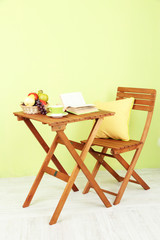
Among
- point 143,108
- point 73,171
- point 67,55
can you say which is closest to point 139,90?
point 143,108

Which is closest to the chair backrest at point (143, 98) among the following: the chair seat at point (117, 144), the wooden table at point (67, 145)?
the chair seat at point (117, 144)

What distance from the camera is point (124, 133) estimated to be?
2801 mm

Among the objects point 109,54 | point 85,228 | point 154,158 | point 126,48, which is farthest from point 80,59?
point 85,228

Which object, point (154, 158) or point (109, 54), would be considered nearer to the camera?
point (109, 54)

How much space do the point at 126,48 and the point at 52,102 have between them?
1059mm

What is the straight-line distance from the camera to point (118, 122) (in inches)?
112

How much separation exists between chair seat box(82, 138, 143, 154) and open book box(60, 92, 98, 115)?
1.15ft

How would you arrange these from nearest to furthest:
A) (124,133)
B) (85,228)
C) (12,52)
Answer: (85,228), (124,133), (12,52)

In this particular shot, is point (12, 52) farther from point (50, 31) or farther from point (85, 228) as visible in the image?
point (85, 228)

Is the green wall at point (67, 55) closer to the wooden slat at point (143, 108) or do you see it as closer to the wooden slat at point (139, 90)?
the wooden slat at point (139, 90)

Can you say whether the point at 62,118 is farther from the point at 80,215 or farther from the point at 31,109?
the point at 80,215

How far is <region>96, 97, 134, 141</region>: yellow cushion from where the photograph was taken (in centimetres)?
281

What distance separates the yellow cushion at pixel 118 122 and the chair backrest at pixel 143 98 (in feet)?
0.29

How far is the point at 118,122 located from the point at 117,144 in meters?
0.27
